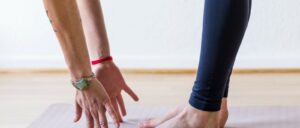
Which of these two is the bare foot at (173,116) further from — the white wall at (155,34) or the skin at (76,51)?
the white wall at (155,34)

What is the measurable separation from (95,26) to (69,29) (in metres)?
0.37

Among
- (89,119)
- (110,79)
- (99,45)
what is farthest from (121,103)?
(89,119)

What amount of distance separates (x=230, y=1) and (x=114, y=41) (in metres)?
1.45

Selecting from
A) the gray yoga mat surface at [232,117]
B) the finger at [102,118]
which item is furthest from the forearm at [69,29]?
the gray yoga mat surface at [232,117]

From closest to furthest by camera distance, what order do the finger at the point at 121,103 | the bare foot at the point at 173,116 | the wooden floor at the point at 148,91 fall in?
1. the bare foot at the point at 173,116
2. the finger at the point at 121,103
3. the wooden floor at the point at 148,91

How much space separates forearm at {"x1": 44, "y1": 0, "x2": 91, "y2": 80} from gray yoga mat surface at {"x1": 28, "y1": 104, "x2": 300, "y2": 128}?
488 millimetres

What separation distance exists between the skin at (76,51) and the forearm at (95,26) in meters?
0.31

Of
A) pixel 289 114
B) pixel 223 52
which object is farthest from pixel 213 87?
pixel 289 114

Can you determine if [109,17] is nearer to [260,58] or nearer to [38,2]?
[38,2]

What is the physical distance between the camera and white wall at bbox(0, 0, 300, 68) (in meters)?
2.62

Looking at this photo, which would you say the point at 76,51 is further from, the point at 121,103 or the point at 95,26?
the point at 121,103

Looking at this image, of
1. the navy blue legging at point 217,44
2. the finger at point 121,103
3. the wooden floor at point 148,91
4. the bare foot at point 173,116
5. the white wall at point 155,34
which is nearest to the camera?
the navy blue legging at point 217,44

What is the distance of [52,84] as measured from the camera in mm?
2557

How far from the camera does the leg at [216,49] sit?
4.37 ft
